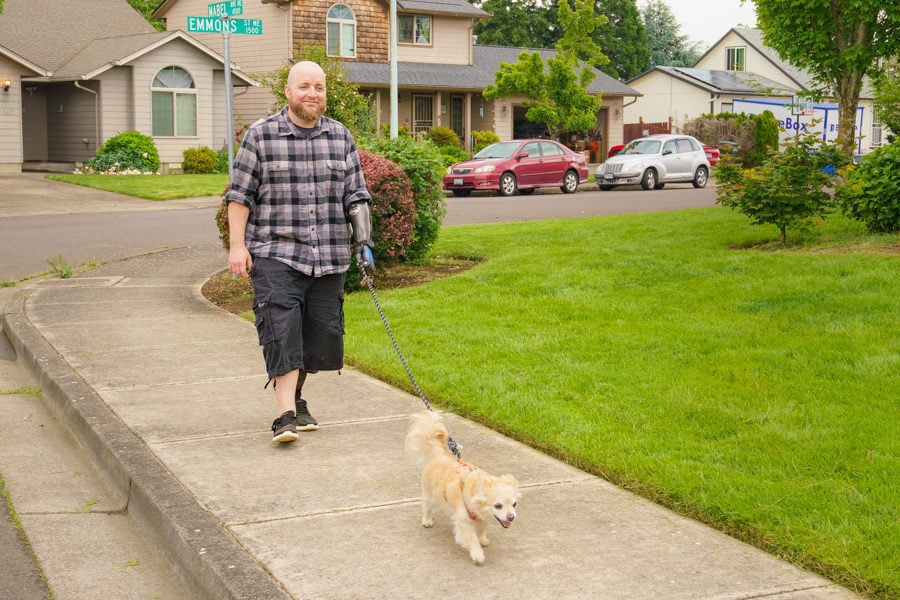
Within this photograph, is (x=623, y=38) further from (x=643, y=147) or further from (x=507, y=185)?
(x=507, y=185)

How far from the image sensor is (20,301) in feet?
36.2

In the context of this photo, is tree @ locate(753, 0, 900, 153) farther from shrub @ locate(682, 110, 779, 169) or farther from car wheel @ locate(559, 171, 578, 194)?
shrub @ locate(682, 110, 779, 169)

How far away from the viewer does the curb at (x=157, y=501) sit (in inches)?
162

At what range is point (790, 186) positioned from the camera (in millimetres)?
11758

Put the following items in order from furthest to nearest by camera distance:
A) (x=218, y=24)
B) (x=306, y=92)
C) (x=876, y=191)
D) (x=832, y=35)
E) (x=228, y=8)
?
(x=832, y=35)
(x=876, y=191)
(x=218, y=24)
(x=228, y=8)
(x=306, y=92)

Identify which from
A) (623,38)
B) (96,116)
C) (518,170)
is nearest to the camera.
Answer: (518,170)

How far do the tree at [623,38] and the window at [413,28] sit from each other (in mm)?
35703

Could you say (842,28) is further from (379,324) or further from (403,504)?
(403,504)

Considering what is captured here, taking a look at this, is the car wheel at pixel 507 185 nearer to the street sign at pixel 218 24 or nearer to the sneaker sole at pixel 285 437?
the street sign at pixel 218 24

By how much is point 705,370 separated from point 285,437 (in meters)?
2.73

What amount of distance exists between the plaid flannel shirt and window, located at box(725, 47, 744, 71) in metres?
63.1

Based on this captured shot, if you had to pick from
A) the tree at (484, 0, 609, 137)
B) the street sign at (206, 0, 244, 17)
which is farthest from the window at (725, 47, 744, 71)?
the street sign at (206, 0, 244, 17)

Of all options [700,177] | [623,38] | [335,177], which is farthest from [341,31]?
[623,38]

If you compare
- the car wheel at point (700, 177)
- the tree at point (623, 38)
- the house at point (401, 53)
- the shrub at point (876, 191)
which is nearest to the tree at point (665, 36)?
the tree at point (623, 38)
